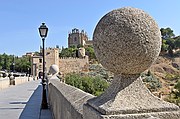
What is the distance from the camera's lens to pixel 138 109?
6.86 ft

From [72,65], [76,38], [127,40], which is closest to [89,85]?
[127,40]

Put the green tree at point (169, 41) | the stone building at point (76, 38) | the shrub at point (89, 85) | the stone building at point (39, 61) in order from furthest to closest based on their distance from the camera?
the stone building at point (76, 38), the green tree at point (169, 41), the stone building at point (39, 61), the shrub at point (89, 85)

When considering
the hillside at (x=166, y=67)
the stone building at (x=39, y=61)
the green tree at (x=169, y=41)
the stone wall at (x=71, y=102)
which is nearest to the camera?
the stone wall at (x=71, y=102)

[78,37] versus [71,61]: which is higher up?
[78,37]

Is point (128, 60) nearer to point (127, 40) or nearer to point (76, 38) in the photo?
point (127, 40)

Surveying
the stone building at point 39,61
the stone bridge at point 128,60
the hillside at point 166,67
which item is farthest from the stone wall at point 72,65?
the stone bridge at point 128,60

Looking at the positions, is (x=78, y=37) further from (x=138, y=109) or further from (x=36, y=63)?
(x=138, y=109)

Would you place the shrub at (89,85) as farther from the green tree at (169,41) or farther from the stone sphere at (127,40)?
the green tree at (169,41)

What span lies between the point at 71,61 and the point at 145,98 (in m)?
98.5

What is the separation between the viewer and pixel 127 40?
7.26 ft

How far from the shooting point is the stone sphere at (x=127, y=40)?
221cm

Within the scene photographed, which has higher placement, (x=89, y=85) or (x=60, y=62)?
(x=60, y=62)

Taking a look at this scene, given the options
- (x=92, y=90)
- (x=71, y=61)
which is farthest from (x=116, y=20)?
(x=71, y=61)

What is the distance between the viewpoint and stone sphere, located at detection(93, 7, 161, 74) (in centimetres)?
221
